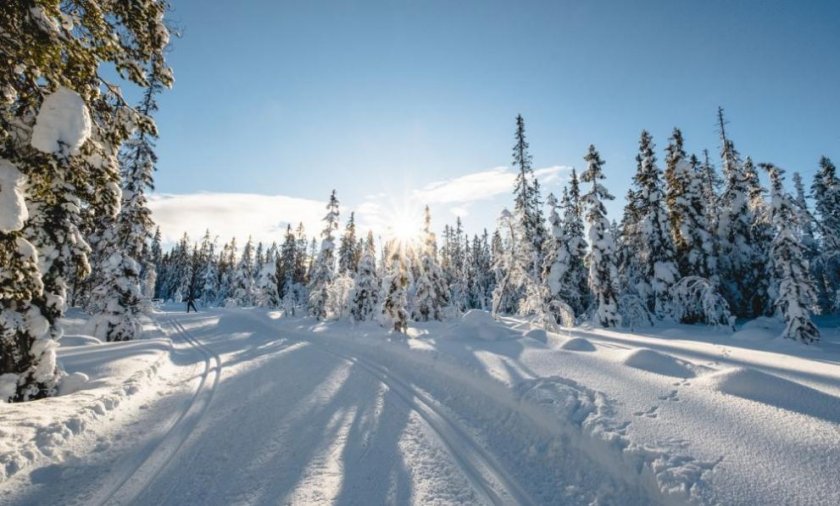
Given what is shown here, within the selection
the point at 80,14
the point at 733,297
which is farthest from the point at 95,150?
the point at 733,297

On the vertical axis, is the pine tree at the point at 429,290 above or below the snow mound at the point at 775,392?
above

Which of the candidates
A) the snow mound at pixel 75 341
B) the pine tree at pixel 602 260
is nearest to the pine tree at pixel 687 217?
the pine tree at pixel 602 260

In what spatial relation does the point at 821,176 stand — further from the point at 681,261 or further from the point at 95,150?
the point at 95,150

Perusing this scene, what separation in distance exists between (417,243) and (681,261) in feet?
65.4

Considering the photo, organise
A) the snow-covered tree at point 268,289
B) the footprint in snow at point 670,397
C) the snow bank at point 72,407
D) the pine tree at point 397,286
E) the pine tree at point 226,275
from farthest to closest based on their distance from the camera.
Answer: the pine tree at point 226,275, the snow-covered tree at point 268,289, the pine tree at point 397,286, the footprint in snow at point 670,397, the snow bank at point 72,407

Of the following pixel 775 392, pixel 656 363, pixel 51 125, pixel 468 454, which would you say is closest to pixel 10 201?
pixel 51 125

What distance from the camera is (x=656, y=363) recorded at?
10297 mm

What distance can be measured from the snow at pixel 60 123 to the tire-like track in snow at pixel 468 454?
7338 millimetres

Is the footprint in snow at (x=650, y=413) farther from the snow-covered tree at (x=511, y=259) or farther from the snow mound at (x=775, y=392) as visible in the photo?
the snow-covered tree at (x=511, y=259)

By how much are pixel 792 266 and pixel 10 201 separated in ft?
97.3

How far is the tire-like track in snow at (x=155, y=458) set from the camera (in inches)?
197

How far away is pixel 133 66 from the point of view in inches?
270

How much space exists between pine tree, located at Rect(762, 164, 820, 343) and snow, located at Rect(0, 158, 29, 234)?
28211 millimetres

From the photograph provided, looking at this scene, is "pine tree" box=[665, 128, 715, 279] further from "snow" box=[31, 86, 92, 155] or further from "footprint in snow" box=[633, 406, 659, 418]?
"snow" box=[31, 86, 92, 155]
